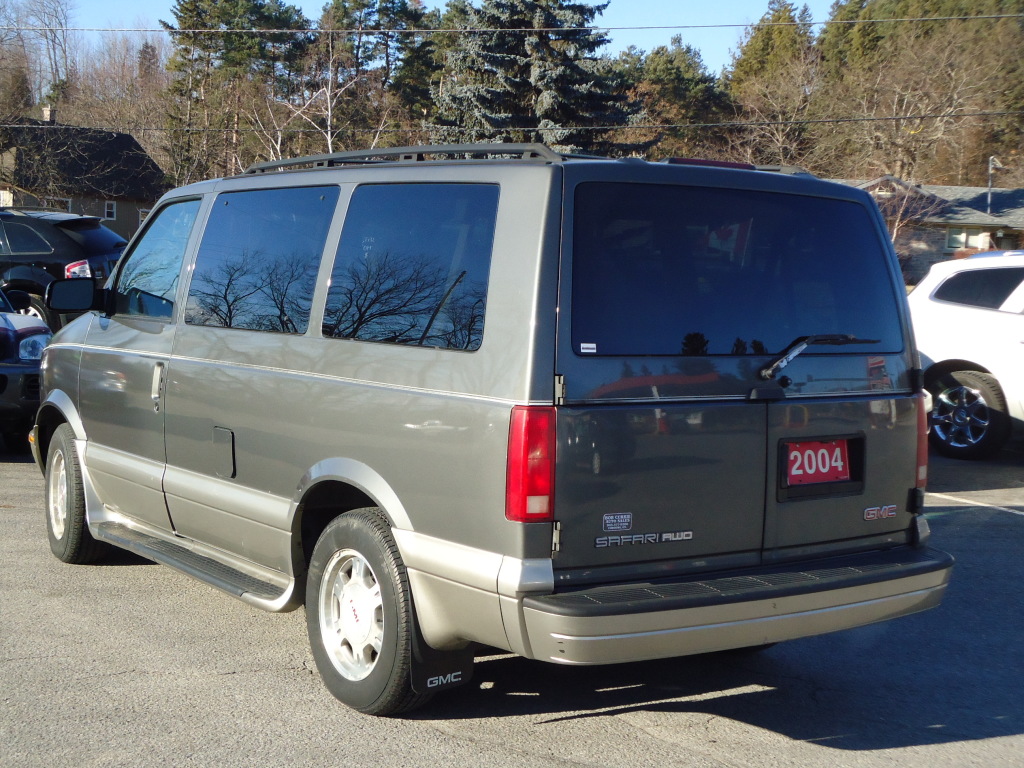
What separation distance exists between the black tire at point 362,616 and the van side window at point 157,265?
1.84m

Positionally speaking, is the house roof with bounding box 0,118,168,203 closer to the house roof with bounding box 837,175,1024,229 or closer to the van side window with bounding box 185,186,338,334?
the house roof with bounding box 837,175,1024,229

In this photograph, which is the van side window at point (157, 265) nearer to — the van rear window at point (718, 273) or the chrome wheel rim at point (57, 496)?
the chrome wheel rim at point (57, 496)

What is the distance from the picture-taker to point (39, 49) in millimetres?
60469

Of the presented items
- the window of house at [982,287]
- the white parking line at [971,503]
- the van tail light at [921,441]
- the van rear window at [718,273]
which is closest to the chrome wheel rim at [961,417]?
the window of house at [982,287]

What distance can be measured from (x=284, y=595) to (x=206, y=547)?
0.78 metres

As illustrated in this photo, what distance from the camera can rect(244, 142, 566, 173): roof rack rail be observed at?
12.9 feet

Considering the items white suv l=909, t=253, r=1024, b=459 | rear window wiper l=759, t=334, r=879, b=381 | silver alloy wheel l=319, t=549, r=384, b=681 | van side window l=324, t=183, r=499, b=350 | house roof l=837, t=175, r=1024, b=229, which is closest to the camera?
van side window l=324, t=183, r=499, b=350

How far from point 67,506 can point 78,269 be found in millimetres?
9630

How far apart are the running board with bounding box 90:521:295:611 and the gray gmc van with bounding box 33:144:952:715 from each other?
0.03m

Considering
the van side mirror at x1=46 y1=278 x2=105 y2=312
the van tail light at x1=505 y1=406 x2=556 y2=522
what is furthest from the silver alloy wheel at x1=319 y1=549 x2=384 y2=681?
the van side mirror at x1=46 y1=278 x2=105 y2=312

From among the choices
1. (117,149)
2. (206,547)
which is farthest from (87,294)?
(117,149)

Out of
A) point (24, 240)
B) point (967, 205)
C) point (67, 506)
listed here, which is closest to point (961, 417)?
point (67, 506)

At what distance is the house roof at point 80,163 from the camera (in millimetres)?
44250

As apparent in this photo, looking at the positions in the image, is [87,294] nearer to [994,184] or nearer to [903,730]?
[903,730]
